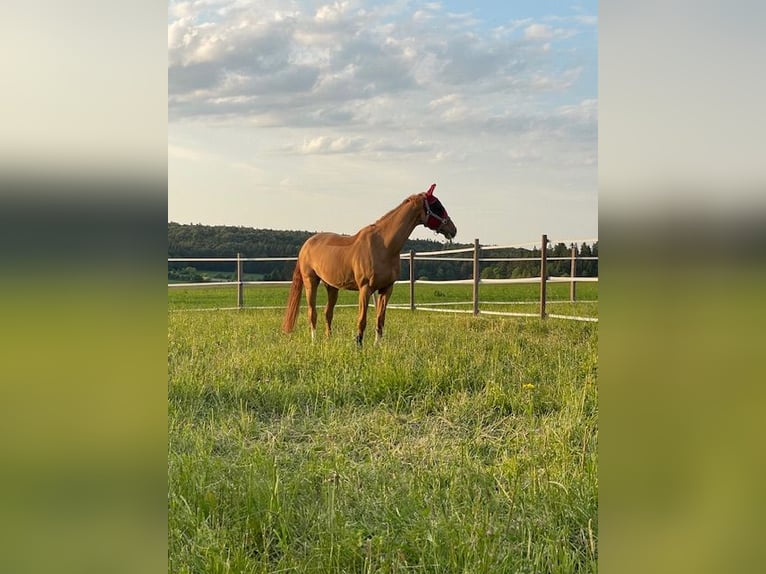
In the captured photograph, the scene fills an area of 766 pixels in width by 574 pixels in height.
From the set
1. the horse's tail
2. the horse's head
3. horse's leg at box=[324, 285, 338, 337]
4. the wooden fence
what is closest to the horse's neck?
the horse's head

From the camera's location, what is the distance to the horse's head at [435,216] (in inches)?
247

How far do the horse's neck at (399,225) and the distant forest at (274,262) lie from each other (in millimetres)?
5074

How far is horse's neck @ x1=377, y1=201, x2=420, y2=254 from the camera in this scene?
6.21m

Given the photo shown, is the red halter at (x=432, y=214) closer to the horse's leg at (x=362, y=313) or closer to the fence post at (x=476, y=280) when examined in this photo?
the horse's leg at (x=362, y=313)

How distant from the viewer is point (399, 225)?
620 centimetres
